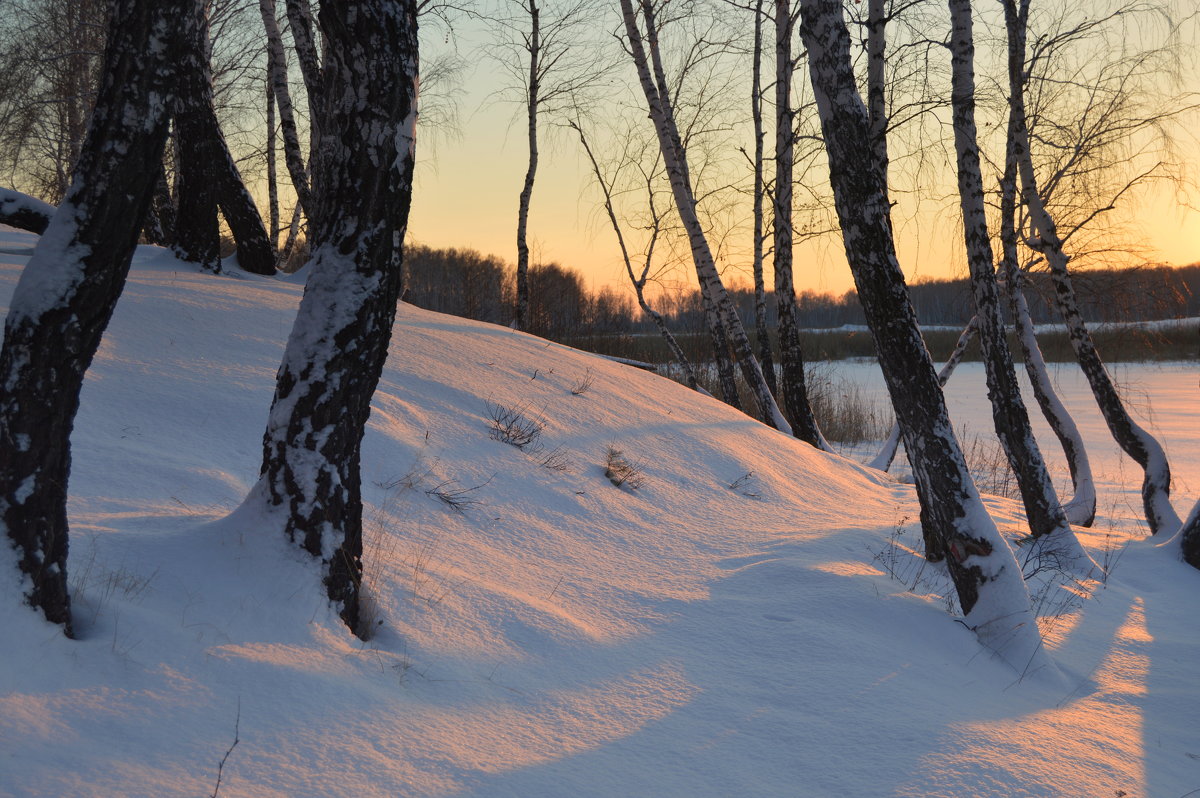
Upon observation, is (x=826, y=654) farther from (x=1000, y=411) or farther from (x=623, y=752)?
(x=1000, y=411)

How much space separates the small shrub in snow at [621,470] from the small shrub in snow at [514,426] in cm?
49

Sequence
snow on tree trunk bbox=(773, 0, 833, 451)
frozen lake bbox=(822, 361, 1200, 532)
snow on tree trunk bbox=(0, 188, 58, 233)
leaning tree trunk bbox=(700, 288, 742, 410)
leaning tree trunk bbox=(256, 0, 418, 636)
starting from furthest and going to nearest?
leaning tree trunk bbox=(700, 288, 742, 410) < frozen lake bbox=(822, 361, 1200, 532) < snow on tree trunk bbox=(773, 0, 833, 451) < leaning tree trunk bbox=(256, 0, 418, 636) < snow on tree trunk bbox=(0, 188, 58, 233)

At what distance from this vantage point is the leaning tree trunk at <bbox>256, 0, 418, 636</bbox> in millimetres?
2547

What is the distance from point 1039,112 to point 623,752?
24.6ft

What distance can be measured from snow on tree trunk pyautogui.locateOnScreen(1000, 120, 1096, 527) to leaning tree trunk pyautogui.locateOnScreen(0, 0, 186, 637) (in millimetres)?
6248

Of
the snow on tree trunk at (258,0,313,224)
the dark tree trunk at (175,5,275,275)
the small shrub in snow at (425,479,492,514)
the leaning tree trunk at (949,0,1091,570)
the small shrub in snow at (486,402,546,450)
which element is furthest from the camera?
the snow on tree trunk at (258,0,313,224)

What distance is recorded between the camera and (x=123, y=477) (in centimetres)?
321

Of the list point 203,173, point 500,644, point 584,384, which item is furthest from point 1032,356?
point 203,173

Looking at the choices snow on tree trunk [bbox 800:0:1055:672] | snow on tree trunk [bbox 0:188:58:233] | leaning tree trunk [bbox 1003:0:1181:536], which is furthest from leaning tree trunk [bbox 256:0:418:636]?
leaning tree trunk [bbox 1003:0:1181:536]

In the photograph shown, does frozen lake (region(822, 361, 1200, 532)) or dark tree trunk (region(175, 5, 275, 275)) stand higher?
dark tree trunk (region(175, 5, 275, 275))

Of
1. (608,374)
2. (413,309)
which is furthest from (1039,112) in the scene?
(413,309)

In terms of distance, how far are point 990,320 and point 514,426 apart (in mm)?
3241

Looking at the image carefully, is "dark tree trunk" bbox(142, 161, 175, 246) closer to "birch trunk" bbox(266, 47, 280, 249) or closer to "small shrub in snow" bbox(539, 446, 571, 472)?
"birch trunk" bbox(266, 47, 280, 249)

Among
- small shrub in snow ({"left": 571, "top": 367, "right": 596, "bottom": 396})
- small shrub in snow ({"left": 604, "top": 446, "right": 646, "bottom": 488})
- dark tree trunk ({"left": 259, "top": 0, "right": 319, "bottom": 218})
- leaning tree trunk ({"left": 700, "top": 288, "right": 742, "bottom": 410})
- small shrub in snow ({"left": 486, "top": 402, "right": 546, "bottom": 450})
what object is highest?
dark tree trunk ({"left": 259, "top": 0, "right": 319, "bottom": 218})
